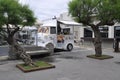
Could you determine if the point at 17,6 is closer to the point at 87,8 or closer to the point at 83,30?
the point at 87,8

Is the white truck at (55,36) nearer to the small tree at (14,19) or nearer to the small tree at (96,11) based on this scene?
the small tree at (96,11)

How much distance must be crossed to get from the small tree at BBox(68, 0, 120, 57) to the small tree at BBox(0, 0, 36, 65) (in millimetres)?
3407

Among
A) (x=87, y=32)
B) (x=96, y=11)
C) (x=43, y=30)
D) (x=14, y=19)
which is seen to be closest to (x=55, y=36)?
(x=43, y=30)

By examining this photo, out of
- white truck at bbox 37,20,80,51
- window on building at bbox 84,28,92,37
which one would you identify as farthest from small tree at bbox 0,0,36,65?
window on building at bbox 84,28,92,37

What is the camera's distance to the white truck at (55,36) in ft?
45.8

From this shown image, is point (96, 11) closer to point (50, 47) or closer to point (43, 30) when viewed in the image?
point (50, 47)

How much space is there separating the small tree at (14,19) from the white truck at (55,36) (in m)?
5.21

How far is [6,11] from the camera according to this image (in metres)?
7.75

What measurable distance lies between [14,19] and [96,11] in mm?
5177

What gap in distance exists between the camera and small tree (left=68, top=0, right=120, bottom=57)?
10.1 metres

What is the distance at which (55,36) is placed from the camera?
14.2m

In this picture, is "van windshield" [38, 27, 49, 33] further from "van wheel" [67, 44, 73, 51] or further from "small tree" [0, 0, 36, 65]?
"small tree" [0, 0, 36, 65]

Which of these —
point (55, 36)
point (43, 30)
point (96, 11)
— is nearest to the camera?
point (96, 11)

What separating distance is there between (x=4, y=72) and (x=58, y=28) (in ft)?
25.6
